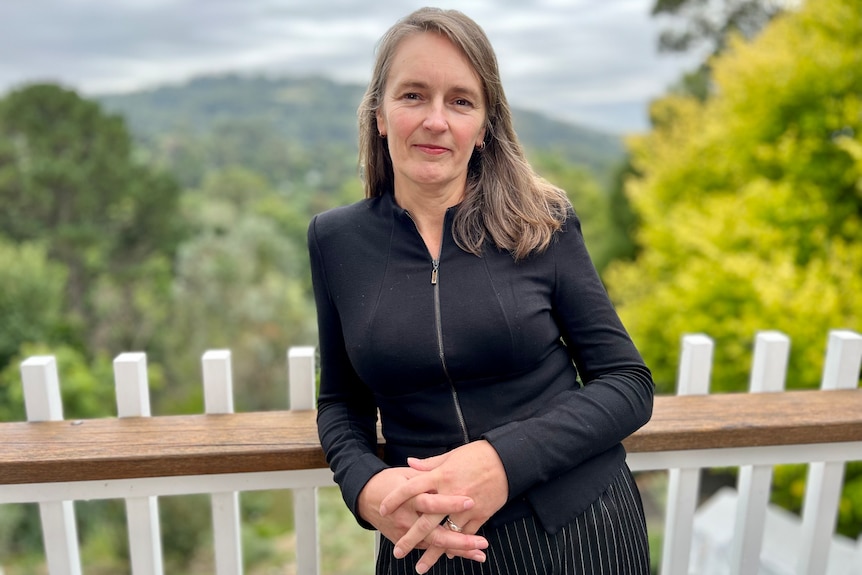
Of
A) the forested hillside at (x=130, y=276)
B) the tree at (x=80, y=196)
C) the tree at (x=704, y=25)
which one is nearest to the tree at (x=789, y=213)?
the forested hillside at (x=130, y=276)

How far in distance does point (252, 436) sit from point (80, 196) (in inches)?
863

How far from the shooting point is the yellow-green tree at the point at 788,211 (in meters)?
4.65

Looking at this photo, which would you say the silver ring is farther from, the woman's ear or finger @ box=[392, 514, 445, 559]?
the woman's ear

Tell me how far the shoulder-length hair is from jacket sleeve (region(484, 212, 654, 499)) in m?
0.06

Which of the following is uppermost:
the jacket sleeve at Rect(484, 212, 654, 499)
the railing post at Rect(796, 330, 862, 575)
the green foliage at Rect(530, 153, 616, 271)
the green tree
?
the jacket sleeve at Rect(484, 212, 654, 499)

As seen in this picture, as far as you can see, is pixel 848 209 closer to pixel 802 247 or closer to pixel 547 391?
pixel 802 247

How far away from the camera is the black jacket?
1.03 meters

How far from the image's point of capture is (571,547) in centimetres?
104

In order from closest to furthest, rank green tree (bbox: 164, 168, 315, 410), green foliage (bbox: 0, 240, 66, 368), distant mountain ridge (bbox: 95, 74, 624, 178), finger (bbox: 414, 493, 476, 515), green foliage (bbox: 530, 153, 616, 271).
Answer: finger (bbox: 414, 493, 476, 515), green foliage (bbox: 0, 240, 66, 368), green foliage (bbox: 530, 153, 616, 271), green tree (bbox: 164, 168, 315, 410), distant mountain ridge (bbox: 95, 74, 624, 178)

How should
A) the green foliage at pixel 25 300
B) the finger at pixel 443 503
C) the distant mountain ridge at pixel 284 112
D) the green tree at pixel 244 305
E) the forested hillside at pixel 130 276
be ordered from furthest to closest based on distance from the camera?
the distant mountain ridge at pixel 284 112, the green tree at pixel 244 305, the green foliage at pixel 25 300, the forested hillside at pixel 130 276, the finger at pixel 443 503

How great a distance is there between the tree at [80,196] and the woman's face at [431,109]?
19603 millimetres

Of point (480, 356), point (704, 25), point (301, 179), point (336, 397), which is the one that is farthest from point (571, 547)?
point (301, 179)

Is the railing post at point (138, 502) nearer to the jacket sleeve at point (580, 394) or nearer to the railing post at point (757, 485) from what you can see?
the jacket sleeve at point (580, 394)

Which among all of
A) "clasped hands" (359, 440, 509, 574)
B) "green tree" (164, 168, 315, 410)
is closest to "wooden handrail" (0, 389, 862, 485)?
"clasped hands" (359, 440, 509, 574)
